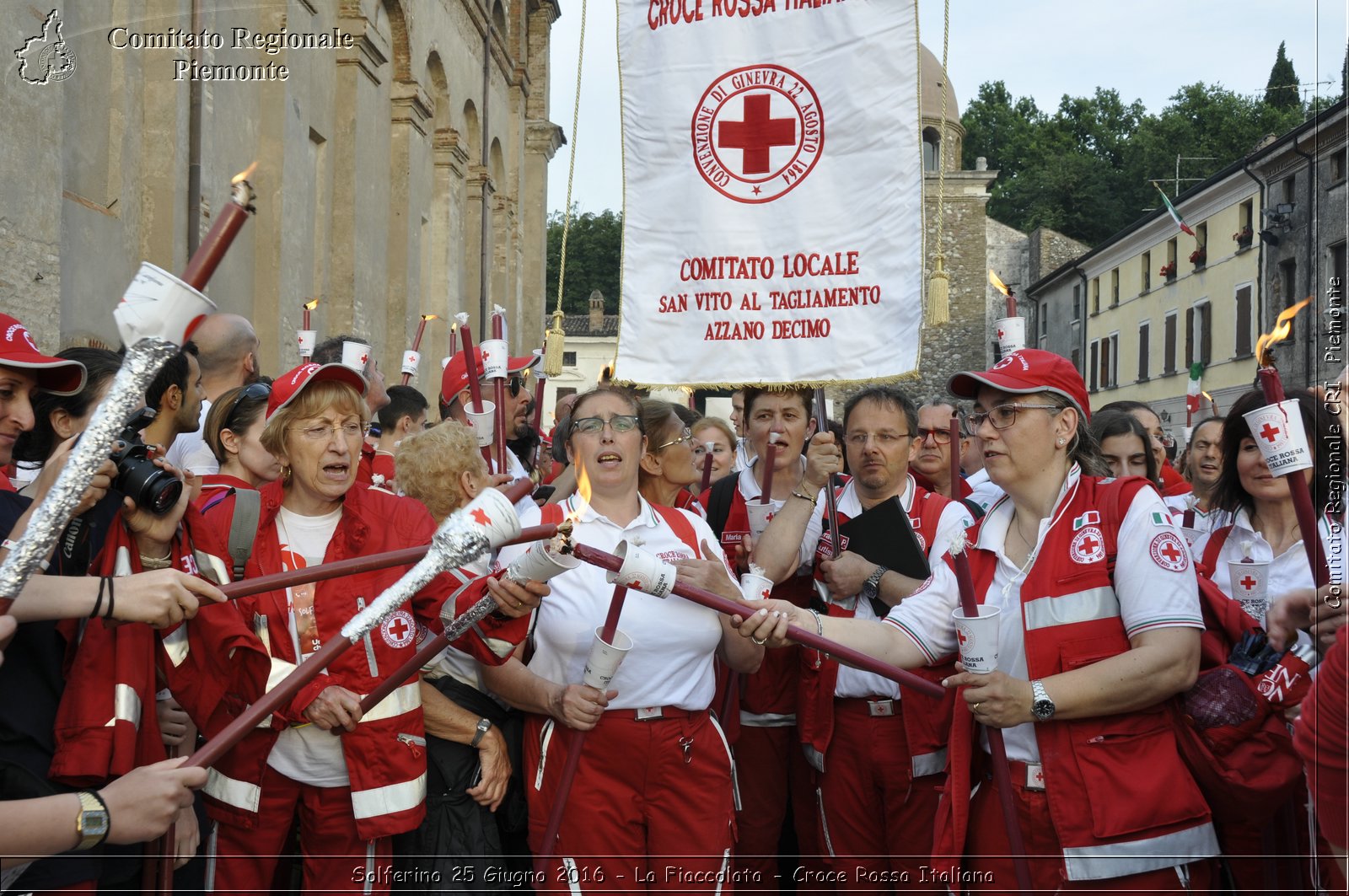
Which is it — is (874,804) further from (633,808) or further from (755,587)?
(755,587)

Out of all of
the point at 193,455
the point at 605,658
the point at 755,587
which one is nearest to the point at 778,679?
the point at 755,587

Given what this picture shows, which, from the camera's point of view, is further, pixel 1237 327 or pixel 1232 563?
pixel 1237 327

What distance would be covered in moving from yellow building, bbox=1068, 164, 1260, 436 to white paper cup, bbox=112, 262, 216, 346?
31.7 m

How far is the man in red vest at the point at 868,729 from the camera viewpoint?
14.8ft

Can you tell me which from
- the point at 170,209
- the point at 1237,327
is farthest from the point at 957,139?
the point at 170,209

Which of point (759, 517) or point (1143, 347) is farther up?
point (1143, 347)

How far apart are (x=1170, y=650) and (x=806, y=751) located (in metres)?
1.96

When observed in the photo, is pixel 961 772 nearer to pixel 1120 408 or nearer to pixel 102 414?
pixel 102 414

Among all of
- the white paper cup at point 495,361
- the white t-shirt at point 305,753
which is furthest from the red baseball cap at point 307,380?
the white paper cup at point 495,361

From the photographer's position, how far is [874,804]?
4.70 meters

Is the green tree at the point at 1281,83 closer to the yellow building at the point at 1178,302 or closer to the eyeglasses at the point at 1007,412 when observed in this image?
the yellow building at the point at 1178,302

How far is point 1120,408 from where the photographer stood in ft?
23.0

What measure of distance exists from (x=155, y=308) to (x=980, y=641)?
2.27 metres

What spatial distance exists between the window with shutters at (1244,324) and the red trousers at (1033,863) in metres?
34.0
